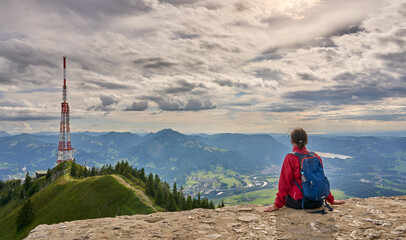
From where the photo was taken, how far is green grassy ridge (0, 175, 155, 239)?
55.2 metres

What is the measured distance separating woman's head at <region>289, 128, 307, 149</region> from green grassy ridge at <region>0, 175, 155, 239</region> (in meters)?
52.2

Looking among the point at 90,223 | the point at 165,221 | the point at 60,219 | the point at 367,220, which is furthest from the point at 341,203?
the point at 60,219

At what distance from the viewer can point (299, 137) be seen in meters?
9.20

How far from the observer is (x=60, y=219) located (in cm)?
5978

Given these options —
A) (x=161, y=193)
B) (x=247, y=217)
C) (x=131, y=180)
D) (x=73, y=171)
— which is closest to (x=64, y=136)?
(x=73, y=171)

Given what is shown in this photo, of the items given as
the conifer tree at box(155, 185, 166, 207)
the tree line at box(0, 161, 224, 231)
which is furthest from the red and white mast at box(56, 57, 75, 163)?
the conifer tree at box(155, 185, 166, 207)

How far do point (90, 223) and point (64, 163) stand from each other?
13368cm

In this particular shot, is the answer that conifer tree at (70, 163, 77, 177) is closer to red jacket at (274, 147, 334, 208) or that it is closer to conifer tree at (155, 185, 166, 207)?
conifer tree at (155, 185, 166, 207)

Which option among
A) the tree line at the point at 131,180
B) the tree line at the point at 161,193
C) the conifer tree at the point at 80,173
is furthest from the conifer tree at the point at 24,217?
the conifer tree at the point at 80,173

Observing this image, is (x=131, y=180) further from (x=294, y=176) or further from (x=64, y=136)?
(x=294, y=176)

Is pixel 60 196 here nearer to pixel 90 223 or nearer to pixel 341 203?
pixel 90 223

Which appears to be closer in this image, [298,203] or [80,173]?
[298,203]

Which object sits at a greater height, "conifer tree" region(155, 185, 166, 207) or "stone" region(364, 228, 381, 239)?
"stone" region(364, 228, 381, 239)

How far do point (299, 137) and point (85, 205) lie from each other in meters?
72.0
